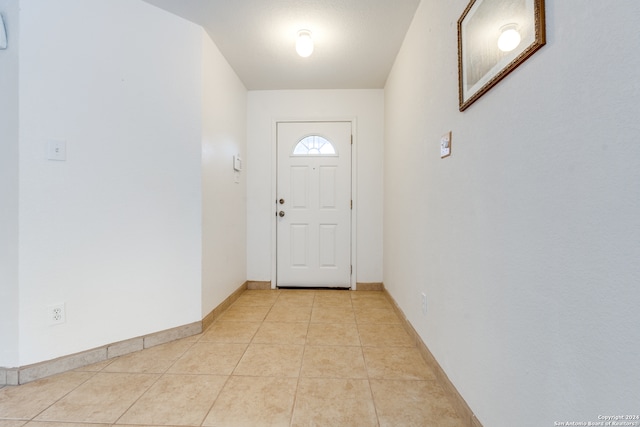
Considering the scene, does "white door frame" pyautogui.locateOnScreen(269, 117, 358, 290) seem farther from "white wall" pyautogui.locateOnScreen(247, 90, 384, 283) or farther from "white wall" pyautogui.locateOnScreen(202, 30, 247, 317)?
"white wall" pyautogui.locateOnScreen(202, 30, 247, 317)

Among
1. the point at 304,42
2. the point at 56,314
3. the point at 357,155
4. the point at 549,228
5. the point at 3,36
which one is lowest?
the point at 56,314

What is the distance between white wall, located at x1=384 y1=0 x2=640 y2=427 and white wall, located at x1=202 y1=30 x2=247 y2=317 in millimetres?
1696

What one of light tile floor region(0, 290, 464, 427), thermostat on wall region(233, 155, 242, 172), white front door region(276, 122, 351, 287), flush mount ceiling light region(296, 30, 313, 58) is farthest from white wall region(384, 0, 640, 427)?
thermostat on wall region(233, 155, 242, 172)

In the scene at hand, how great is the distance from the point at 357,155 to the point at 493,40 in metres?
2.28

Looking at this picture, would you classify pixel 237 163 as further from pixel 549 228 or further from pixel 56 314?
pixel 549 228

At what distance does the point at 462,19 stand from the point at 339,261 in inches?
100

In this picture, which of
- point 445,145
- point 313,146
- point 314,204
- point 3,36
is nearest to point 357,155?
point 313,146

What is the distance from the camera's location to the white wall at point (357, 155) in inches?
130

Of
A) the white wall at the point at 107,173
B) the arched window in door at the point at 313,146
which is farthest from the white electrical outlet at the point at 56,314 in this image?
the arched window in door at the point at 313,146

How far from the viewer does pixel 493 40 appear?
103 centimetres

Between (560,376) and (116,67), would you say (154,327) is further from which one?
(560,376)

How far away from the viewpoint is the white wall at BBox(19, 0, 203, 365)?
1.57 metres

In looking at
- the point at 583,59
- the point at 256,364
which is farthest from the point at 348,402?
the point at 583,59

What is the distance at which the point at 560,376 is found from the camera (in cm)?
73
